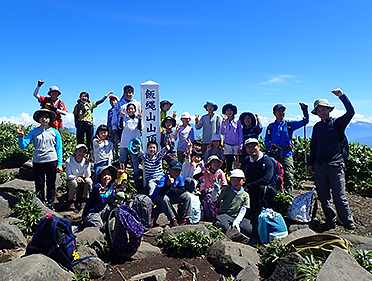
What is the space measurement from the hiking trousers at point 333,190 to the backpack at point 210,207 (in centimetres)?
220

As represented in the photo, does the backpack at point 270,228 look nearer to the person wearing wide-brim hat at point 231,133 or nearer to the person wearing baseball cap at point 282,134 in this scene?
the person wearing baseball cap at point 282,134

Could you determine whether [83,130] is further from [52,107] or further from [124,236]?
[124,236]

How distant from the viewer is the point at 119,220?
474 centimetres

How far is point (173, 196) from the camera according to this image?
6348mm

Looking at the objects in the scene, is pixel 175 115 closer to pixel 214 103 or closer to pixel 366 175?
pixel 214 103

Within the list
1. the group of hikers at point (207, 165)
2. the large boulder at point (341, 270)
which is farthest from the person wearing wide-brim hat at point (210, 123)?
the large boulder at point (341, 270)

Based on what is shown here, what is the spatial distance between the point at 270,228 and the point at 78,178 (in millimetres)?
4489

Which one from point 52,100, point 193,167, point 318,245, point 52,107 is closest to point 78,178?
point 52,107

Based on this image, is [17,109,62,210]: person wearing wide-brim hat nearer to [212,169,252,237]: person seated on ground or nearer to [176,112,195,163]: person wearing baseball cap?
[176,112,195,163]: person wearing baseball cap

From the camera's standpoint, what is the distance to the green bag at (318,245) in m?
4.18

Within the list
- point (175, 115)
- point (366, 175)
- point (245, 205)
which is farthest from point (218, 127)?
point (366, 175)

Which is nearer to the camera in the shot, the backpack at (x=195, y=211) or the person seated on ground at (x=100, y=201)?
the person seated on ground at (x=100, y=201)

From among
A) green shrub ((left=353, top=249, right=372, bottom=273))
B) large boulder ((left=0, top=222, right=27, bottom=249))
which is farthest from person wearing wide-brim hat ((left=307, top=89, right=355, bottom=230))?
large boulder ((left=0, top=222, right=27, bottom=249))

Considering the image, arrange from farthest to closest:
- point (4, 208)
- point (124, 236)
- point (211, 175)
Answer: point (211, 175) < point (4, 208) < point (124, 236)
